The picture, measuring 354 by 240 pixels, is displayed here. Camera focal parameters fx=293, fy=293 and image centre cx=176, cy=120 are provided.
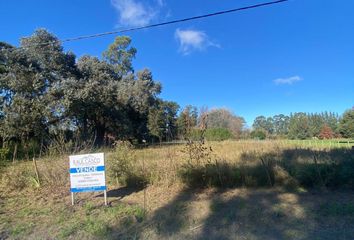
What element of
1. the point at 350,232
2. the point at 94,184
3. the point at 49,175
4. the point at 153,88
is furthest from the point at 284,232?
the point at 153,88

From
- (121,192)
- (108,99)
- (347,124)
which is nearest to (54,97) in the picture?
(108,99)

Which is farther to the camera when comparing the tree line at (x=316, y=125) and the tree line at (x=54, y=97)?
the tree line at (x=316, y=125)

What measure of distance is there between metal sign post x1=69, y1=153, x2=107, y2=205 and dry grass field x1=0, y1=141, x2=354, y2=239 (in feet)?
1.23

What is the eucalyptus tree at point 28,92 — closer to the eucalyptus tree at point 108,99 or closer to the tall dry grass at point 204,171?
the eucalyptus tree at point 108,99

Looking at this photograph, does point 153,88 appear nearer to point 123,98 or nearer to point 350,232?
point 123,98

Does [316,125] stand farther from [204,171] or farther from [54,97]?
[204,171]

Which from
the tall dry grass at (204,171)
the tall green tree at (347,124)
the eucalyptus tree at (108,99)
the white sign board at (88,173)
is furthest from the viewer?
the tall green tree at (347,124)

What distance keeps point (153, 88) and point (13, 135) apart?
1653 centimetres

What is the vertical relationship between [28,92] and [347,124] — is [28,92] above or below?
above

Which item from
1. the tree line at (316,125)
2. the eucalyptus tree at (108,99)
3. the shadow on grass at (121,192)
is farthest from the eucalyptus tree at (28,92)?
the tree line at (316,125)

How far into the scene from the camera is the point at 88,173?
237 inches

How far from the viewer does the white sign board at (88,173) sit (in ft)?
19.5

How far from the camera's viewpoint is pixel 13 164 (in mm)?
8883

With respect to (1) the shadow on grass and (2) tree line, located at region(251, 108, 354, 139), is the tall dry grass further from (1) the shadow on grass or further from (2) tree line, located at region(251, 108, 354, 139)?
(2) tree line, located at region(251, 108, 354, 139)
